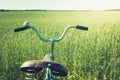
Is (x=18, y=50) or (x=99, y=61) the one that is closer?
(x=99, y=61)

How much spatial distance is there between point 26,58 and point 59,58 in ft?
2.52

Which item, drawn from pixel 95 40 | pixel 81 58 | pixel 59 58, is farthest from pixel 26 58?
pixel 95 40

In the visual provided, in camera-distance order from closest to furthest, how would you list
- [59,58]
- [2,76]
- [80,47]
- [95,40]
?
[2,76]
[59,58]
[80,47]
[95,40]

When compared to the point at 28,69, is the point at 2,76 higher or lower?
lower

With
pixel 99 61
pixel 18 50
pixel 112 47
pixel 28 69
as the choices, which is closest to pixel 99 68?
pixel 99 61

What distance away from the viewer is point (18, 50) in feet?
26.2

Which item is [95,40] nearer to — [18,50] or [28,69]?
[18,50]

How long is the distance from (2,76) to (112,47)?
9.62 ft

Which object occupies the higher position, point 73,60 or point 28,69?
point 28,69

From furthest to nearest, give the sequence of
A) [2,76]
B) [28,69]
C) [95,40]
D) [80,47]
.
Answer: [95,40]
[80,47]
[2,76]
[28,69]

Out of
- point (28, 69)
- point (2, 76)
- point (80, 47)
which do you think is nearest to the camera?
point (28, 69)

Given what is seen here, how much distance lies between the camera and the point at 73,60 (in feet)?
23.1

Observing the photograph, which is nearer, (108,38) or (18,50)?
(18,50)

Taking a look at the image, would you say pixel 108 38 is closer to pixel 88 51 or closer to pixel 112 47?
pixel 112 47
